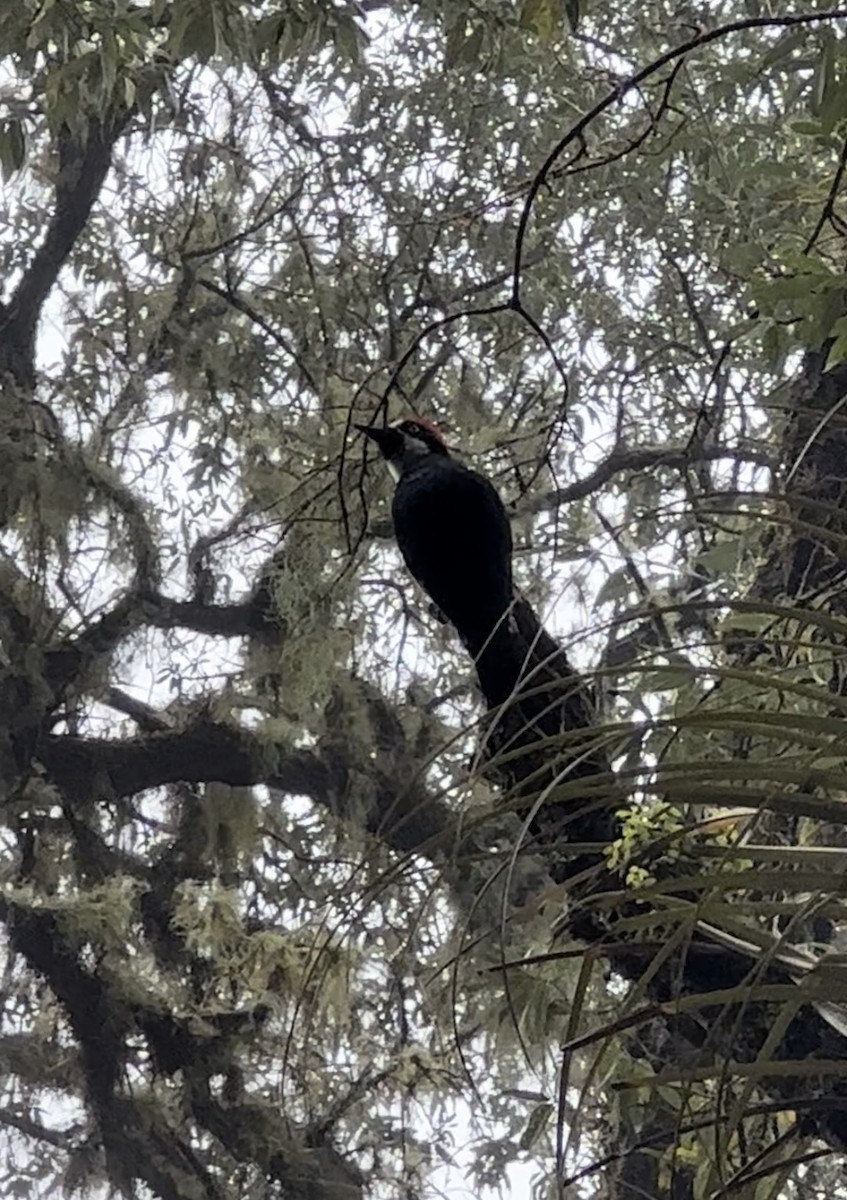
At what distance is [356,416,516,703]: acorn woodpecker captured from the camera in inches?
47.1

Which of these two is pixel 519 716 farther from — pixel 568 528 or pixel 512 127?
pixel 512 127

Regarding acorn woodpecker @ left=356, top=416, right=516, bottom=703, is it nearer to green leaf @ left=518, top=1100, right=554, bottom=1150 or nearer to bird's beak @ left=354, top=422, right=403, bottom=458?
bird's beak @ left=354, top=422, right=403, bottom=458

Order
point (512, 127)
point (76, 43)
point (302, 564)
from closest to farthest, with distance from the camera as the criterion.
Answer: point (76, 43) < point (302, 564) < point (512, 127)

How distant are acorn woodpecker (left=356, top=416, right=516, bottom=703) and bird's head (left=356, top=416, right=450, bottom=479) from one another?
0.08m

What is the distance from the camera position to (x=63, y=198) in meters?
2.75

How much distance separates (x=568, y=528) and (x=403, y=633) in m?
0.31

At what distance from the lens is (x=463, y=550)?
47.5 inches

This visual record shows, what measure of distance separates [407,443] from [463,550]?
222 mm

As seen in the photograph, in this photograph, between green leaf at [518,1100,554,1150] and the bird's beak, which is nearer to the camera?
the bird's beak

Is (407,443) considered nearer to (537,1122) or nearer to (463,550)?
(463,550)

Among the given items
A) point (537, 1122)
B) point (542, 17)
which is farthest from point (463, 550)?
point (537, 1122)

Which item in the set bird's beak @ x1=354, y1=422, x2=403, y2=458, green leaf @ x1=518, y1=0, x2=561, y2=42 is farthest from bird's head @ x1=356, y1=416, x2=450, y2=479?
green leaf @ x1=518, y1=0, x2=561, y2=42

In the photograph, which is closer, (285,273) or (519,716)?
(519,716)

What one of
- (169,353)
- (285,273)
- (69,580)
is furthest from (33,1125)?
(285,273)
